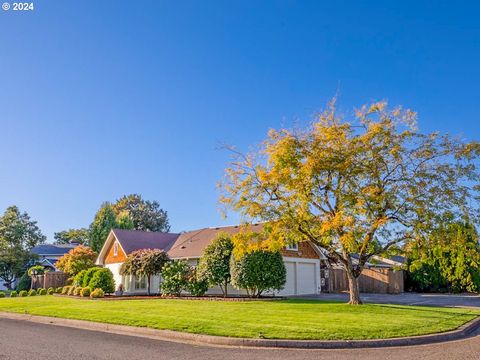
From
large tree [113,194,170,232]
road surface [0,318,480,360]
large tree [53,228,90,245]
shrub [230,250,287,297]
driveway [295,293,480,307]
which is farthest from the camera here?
large tree [53,228,90,245]

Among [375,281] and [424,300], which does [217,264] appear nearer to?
[424,300]

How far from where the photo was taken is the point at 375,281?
3325cm

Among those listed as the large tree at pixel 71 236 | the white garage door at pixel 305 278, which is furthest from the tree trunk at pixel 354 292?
the large tree at pixel 71 236

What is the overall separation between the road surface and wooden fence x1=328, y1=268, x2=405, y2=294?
21.6 metres

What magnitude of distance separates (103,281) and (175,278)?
211 inches

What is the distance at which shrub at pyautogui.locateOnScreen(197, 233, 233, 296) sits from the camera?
2475 centimetres

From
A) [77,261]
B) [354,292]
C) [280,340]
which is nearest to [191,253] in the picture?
[77,261]

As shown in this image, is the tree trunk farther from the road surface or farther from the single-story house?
the single-story house

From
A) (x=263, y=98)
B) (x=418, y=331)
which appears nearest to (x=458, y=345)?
(x=418, y=331)

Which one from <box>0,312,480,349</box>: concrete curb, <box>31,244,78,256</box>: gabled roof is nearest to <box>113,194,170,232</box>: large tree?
<box>31,244,78,256</box>: gabled roof

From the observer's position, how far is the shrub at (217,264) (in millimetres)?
24750

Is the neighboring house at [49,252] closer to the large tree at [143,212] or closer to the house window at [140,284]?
the large tree at [143,212]

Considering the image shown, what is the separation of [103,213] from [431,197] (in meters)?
42.9

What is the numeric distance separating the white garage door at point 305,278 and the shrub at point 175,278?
8.19 metres
